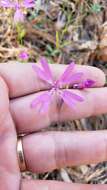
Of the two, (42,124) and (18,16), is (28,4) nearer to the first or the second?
(18,16)

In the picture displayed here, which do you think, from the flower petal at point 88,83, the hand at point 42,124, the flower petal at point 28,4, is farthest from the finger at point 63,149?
the flower petal at point 28,4

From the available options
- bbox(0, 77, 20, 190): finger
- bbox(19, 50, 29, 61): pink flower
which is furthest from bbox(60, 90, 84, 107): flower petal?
bbox(19, 50, 29, 61): pink flower

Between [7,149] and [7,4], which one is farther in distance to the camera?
[7,4]

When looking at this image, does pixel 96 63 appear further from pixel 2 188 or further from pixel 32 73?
pixel 2 188

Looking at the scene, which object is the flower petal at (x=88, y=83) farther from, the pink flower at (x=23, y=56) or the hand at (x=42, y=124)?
the pink flower at (x=23, y=56)

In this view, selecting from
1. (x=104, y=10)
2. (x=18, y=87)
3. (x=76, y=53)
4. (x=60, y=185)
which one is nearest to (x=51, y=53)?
(x=76, y=53)

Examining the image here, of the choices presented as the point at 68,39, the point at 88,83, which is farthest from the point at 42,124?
the point at 68,39
